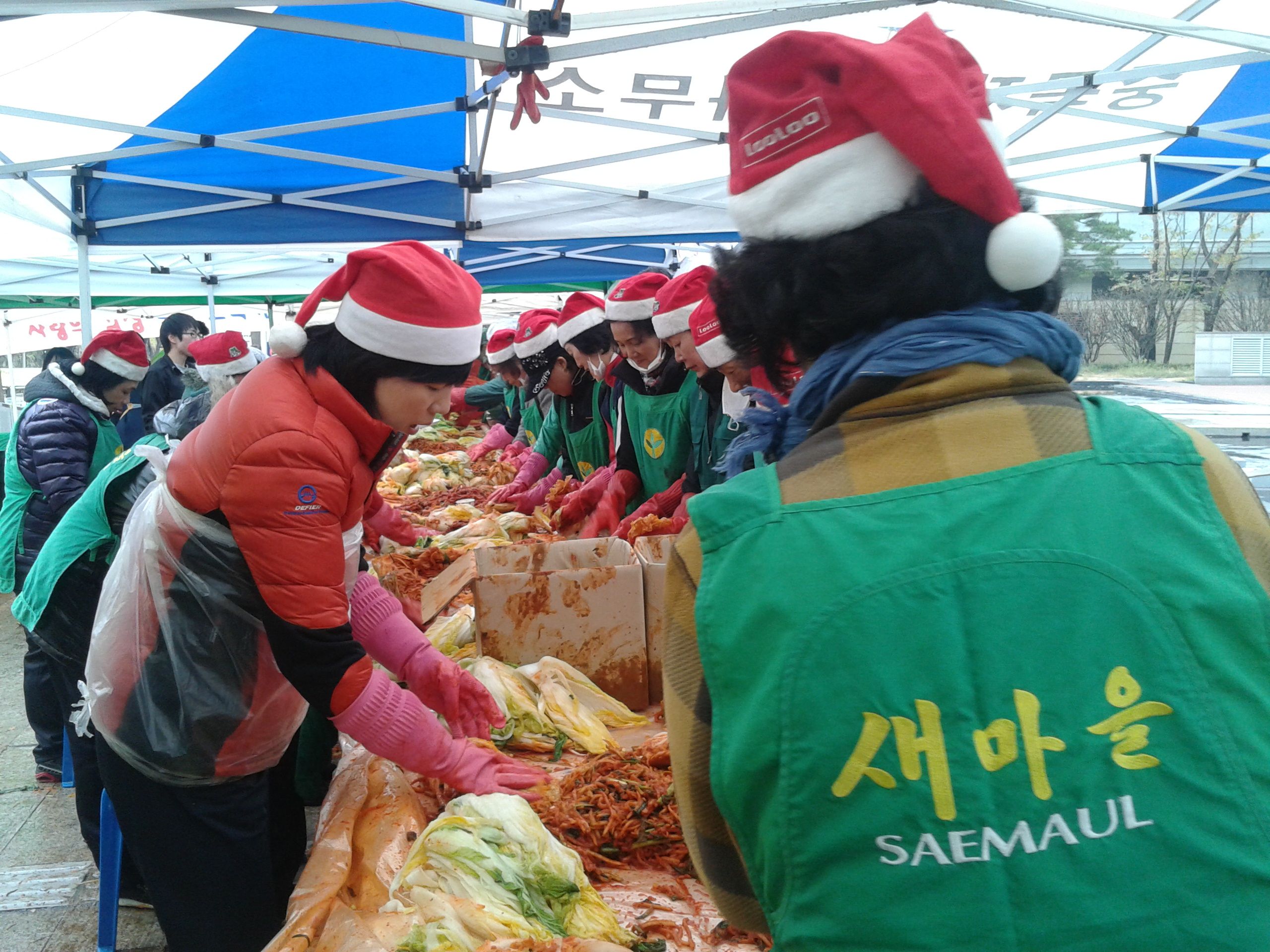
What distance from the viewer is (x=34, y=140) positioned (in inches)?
226

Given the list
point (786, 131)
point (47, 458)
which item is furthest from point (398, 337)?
point (47, 458)

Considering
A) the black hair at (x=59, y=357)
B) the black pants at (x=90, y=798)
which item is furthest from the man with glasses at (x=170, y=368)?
the black pants at (x=90, y=798)

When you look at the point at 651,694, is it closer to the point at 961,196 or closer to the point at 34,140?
the point at 961,196

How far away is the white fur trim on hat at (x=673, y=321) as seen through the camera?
386cm

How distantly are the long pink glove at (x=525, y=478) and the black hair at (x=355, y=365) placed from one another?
410 centimetres

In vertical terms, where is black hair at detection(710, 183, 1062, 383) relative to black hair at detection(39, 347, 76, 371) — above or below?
above

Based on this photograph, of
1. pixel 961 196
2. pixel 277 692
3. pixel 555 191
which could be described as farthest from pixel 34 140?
pixel 961 196

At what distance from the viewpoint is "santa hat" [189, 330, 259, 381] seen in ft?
15.9

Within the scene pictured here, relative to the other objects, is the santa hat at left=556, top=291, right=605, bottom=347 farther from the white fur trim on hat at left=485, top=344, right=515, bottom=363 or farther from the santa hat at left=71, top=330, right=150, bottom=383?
the santa hat at left=71, top=330, right=150, bottom=383

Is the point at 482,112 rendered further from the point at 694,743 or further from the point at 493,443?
the point at 694,743

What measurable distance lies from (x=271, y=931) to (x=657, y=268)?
10227 mm

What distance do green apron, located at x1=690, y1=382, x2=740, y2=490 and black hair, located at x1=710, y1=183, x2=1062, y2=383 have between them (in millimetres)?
2686

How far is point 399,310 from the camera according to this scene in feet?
6.48

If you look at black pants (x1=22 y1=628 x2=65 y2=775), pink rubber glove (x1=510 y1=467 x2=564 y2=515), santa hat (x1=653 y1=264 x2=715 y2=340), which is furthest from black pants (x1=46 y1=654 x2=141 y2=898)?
pink rubber glove (x1=510 y1=467 x2=564 y2=515)
